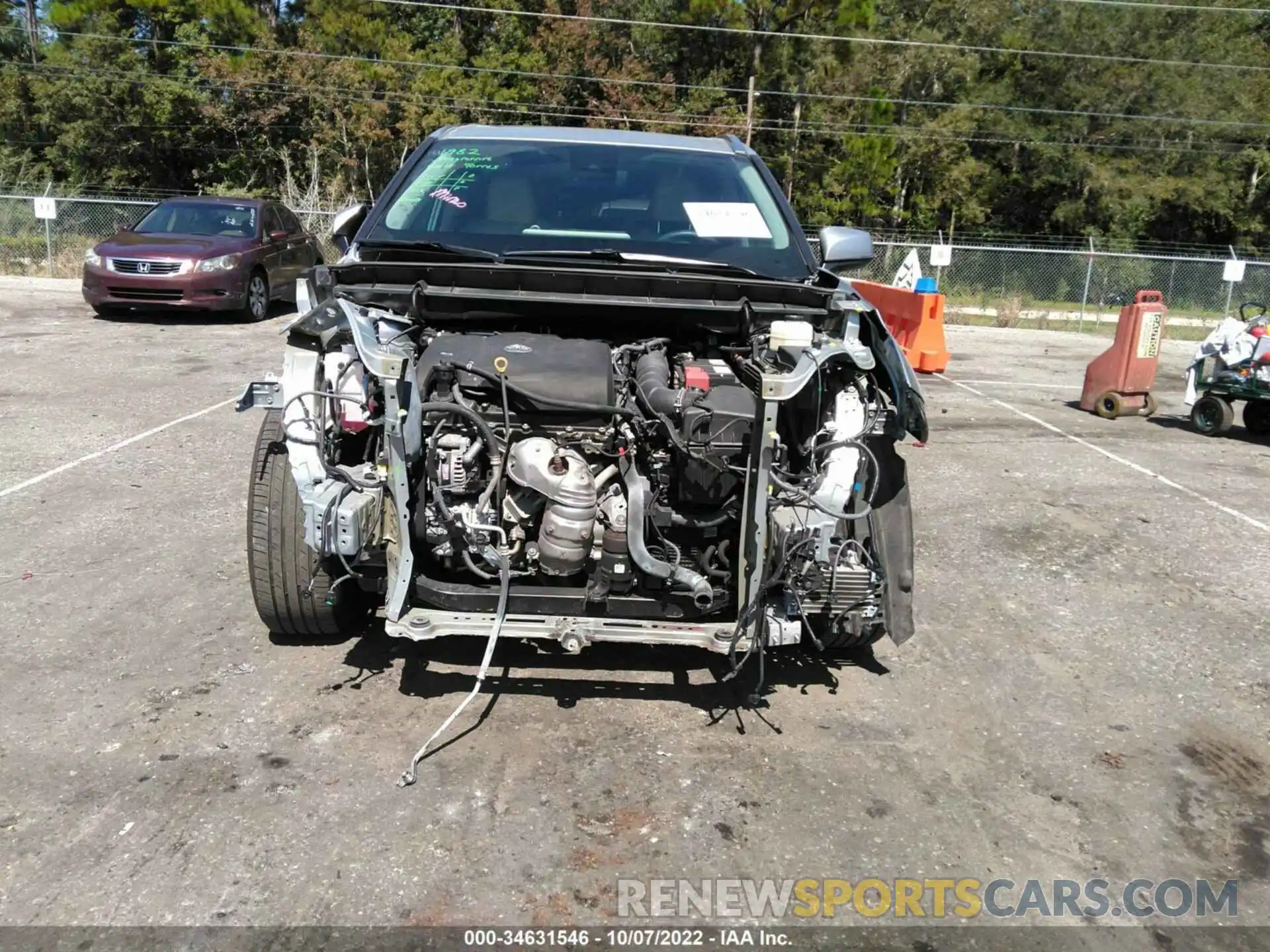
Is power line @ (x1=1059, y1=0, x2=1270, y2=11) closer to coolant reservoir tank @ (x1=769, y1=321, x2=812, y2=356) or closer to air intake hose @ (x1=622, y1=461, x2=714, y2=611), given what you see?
coolant reservoir tank @ (x1=769, y1=321, x2=812, y2=356)

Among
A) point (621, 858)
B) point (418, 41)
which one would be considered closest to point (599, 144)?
point (621, 858)

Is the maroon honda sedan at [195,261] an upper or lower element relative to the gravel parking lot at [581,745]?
upper

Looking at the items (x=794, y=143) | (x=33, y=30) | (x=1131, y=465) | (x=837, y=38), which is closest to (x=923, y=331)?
(x=1131, y=465)

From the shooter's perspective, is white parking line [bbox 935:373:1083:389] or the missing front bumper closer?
the missing front bumper

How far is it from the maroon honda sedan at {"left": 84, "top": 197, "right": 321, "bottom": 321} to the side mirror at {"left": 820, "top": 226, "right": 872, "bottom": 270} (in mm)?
9368

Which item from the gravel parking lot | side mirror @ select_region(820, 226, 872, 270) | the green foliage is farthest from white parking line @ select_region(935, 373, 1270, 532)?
the green foliage

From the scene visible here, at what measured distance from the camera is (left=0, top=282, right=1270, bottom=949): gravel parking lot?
2873 millimetres

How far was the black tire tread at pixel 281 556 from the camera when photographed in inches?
154

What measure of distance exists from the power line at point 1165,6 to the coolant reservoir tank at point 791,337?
38.4 m

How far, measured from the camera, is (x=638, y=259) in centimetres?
419

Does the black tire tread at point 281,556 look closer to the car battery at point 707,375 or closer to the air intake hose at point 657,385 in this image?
the air intake hose at point 657,385

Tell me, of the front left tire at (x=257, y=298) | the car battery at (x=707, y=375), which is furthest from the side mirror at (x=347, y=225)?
the front left tire at (x=257, y=298)

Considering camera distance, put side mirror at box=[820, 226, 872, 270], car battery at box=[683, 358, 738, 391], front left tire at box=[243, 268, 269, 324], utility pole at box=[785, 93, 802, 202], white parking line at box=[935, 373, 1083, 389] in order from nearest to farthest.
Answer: car battery at box=[683, 358, 738, 391]
side mirror at box=[820, 226, 872, 270]
white parking line at box=[935, 373, 1083, 389]
front left tire at box=[243, 268, 269, 324]
utility pole at box=[785, 93, 802, 202]

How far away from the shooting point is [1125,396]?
10.3 metres
